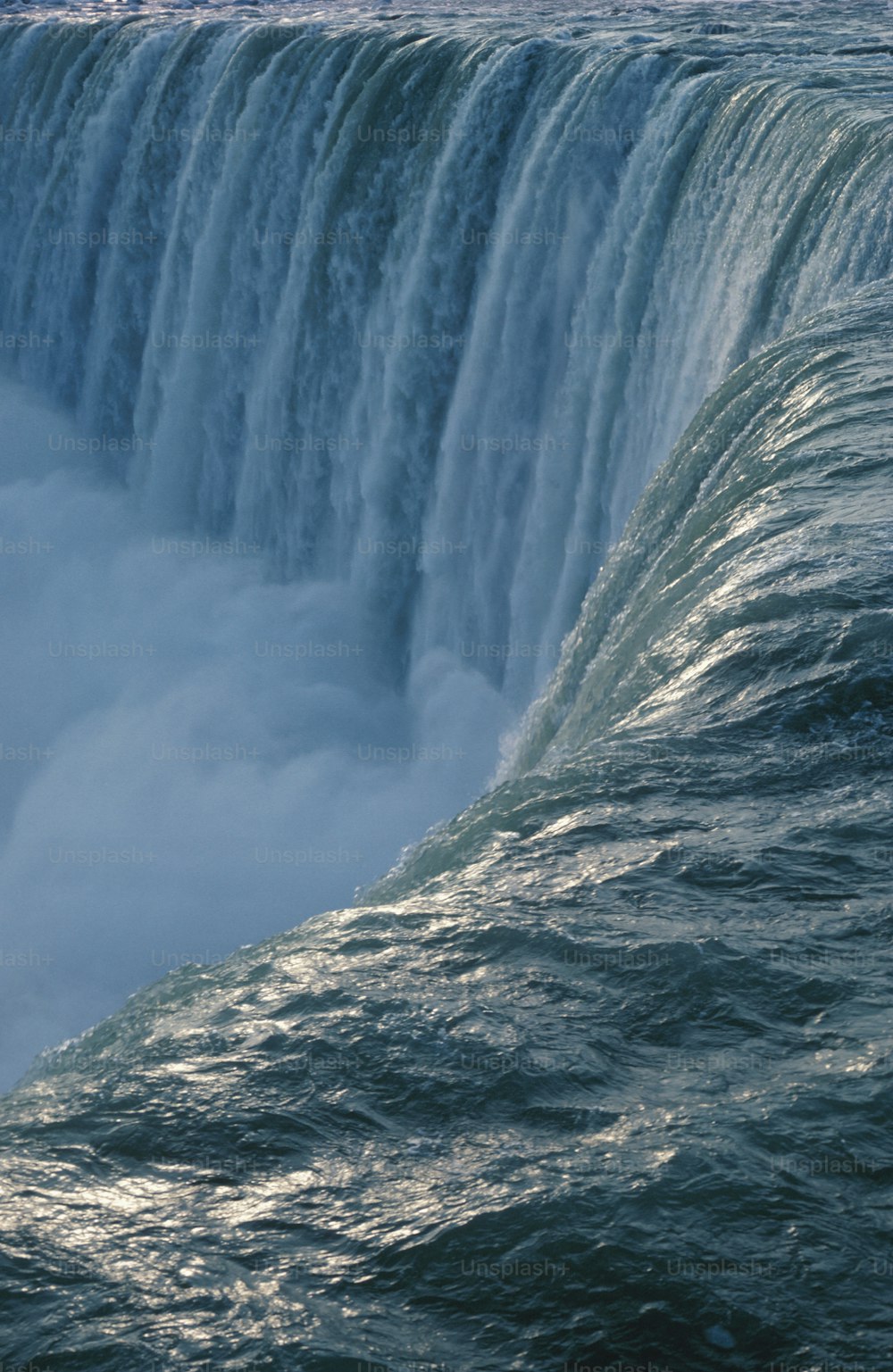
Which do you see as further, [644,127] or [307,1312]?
[644,127]

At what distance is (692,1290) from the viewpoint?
10.1 feet

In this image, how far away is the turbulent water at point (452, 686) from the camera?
325 centimetres

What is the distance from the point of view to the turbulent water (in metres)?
3.25

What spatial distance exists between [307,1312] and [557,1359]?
1.68 feet

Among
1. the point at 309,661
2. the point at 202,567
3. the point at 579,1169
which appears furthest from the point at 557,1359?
the point at 202,567

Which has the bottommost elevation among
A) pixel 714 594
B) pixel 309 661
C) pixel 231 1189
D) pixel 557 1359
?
pixel 557 1359

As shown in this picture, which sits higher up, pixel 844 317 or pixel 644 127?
pixel 644 127

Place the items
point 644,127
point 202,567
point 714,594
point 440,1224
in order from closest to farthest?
point 440,1224
point 714,594
point 644,127
point 202,567

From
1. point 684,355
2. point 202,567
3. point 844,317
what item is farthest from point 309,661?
point 844,317

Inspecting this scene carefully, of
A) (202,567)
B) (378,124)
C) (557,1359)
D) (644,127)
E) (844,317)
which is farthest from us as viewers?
(202,567)

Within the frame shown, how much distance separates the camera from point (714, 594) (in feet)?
19.2

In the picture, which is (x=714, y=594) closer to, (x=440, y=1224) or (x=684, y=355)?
(x=440, y=1224)

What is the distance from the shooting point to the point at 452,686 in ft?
46.6

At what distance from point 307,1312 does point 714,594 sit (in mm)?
3473
